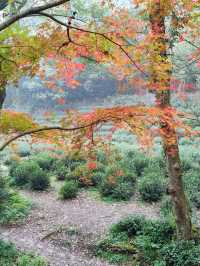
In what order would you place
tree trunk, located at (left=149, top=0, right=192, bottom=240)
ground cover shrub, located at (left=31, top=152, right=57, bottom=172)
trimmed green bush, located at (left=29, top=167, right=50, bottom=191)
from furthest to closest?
ground cover shrub, located at (left=31, top=152, right=57, bottom=172), trimmed green bush, located at (left=29, top=167, right=50, bottom=191), tree trunk, located at (left=149, top=0, right=192, bottom=240)

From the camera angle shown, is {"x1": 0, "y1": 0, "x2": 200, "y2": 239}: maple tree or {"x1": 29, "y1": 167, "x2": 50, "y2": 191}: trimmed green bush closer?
{"x1": 0, "y1": 0, "x2": 200, "y2": 239}: maple tree

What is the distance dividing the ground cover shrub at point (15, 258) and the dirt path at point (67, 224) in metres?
0.55

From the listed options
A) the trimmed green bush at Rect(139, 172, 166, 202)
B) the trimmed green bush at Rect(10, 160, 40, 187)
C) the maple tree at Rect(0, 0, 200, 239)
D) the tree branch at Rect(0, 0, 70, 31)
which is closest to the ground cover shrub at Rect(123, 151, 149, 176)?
the trimmed green bush at Rect(139, 172, 166, 202)

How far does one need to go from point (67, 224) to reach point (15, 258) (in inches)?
112

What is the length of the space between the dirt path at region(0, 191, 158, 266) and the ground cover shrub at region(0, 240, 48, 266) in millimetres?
546

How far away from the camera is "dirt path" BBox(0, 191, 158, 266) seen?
361 inches

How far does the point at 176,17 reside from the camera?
8.09 metres

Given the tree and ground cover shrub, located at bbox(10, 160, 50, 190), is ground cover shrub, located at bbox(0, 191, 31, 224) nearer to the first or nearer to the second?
ground cover shrub, located at bbox(10, 160, 50, 190)

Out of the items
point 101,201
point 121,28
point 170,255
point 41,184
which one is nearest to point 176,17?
point 121,28

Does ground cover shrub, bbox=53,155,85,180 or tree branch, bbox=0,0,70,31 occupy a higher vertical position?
tree branch, bbox=0,0,70,31

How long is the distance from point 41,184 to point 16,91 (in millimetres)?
28241

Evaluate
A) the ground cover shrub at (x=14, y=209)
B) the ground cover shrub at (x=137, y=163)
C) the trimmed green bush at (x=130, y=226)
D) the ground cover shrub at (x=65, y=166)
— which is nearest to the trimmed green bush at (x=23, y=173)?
the ground cover shrub at (x=65, y=166)

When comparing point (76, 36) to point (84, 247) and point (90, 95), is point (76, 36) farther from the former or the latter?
point (90, 95)

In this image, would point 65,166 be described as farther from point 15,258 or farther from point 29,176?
point 15,258
